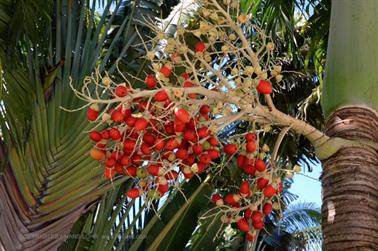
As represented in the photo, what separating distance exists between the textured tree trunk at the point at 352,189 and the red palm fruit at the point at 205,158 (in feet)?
1.03

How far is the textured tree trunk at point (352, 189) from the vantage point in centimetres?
137

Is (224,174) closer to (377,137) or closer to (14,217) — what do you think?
(14,217)

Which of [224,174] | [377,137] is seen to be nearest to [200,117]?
[377,137]

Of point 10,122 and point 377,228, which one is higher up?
point 10,122

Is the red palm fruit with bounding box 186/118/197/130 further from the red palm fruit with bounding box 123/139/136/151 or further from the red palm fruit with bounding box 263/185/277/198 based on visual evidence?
the red palm fruit with bounding box 263/185/277/198

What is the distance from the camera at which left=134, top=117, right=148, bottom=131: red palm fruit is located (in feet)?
4.72

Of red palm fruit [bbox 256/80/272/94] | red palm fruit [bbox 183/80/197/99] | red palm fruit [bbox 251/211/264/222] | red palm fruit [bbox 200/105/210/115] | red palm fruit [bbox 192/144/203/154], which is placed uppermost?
red palm fruit [bbox 256/80/272/94]

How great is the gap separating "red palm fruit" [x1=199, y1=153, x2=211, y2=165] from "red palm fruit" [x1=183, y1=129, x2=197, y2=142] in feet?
0.22

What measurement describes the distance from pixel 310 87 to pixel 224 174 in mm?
2399

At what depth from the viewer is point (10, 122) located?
251 centimetres

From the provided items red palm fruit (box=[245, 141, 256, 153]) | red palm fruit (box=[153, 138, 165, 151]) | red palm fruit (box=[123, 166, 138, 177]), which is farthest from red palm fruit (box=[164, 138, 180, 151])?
red palm fruit (box=[245, 141, 256, 153])

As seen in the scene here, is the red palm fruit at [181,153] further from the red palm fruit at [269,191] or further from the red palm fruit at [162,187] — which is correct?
the red palm fruit at [269,191]

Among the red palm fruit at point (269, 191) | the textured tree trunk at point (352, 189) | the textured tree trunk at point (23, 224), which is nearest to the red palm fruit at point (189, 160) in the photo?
the red palm fruit at point (269, 191)

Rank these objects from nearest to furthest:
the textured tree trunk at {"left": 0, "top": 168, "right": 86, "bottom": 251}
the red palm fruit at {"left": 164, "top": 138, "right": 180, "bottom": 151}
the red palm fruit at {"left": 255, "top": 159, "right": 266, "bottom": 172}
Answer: the red palm fruit at {"left": 164, "top": 138, "right": 180, "bottom": 151}, the red palm fruit at {"left": 255, "top": 159, "right": 266, "bottom": 172}, the textured tree trunk at {"left": 0, "top": 168, "right": 86, "bottom": 251}
